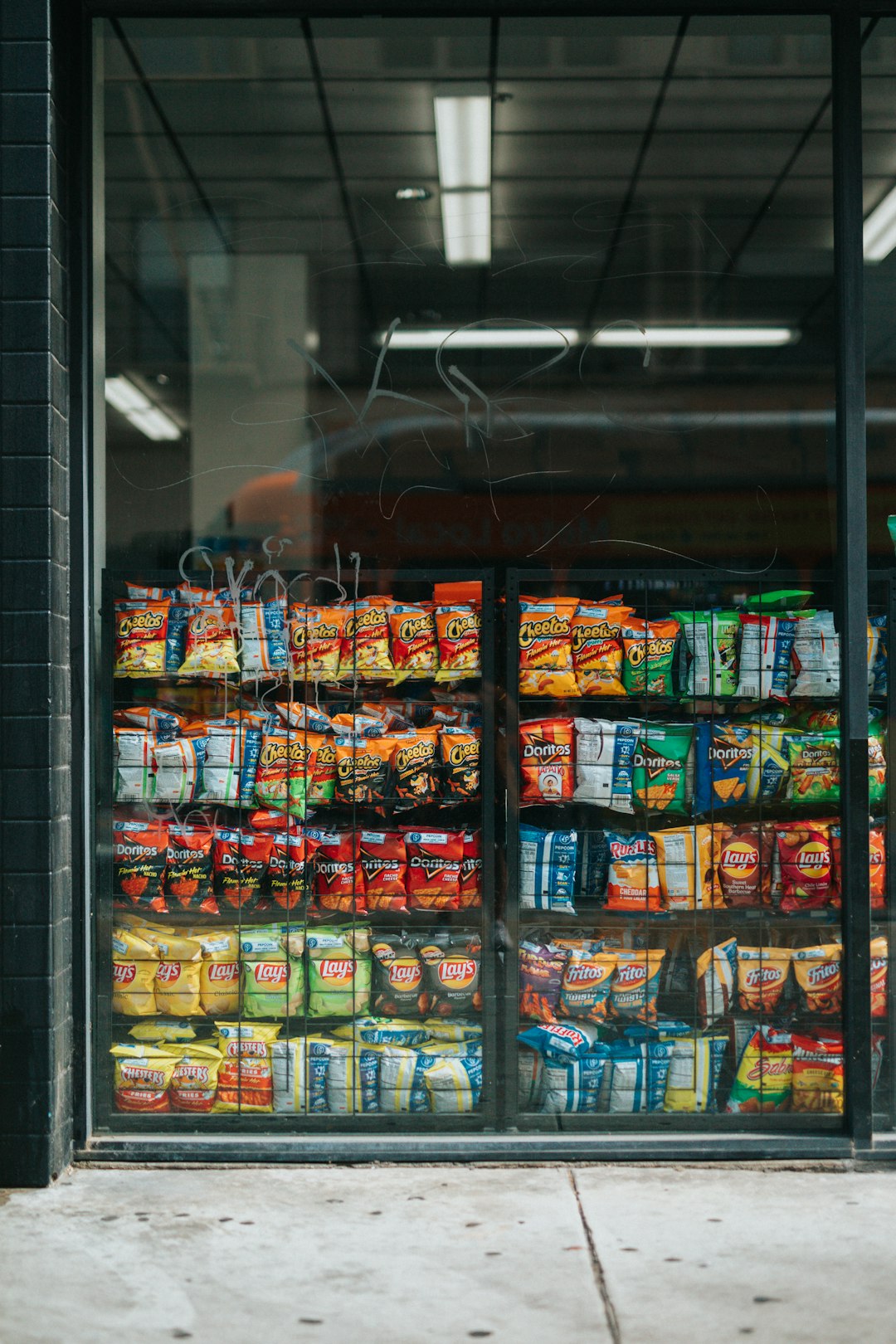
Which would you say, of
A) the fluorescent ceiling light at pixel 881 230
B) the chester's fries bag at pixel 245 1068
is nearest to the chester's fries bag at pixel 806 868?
the chester's fries bag at pixel 245 1068

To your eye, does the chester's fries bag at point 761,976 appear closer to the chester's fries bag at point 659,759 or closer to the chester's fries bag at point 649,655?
the chester's fries bag at point 659,759

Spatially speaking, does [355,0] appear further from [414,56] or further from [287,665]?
[287,665]

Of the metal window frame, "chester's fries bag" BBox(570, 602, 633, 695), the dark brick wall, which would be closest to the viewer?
the dark brick wall

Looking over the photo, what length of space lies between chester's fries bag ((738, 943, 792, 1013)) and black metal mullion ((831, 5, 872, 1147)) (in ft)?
0.73

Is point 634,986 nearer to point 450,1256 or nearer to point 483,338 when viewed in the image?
point 450,1256

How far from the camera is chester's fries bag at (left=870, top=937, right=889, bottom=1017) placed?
442 cm

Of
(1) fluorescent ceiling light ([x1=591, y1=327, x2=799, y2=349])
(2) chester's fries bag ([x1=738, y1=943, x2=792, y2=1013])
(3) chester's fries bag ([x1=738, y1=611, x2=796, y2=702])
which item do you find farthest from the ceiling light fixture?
(2) chester's fries bag ([x1=738, y1=943, x2=792, y2=1013])

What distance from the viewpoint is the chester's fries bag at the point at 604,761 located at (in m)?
4.48

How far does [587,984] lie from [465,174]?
3.03 m

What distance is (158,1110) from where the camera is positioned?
441 centimetres

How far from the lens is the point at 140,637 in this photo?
14.7ft

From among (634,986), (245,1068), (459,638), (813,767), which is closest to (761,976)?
(634,986)

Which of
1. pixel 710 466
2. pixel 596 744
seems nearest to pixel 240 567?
pixel 596 744

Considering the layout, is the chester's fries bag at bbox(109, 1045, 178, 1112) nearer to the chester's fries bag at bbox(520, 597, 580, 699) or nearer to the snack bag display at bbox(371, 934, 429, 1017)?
the snack bag display at bbox(371, 934, 429, 1017)
